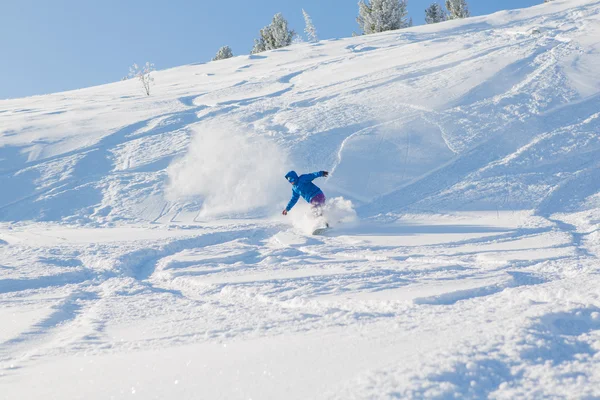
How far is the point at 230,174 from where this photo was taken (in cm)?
962

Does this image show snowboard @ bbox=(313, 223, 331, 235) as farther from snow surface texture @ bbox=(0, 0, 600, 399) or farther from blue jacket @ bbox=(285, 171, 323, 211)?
blue jacket @ bbox=(285, 171, 323, 211)

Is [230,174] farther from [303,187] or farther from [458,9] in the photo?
[458,9]

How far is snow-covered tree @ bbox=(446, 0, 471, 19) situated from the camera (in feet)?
162

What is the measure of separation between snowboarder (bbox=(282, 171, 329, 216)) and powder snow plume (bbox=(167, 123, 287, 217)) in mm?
1172

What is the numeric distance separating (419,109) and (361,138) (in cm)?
247

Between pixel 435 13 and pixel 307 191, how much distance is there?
169 feet

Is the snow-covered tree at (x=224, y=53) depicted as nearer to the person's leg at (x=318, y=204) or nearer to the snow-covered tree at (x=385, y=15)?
the snow-covered tree at (x=385, y=15)

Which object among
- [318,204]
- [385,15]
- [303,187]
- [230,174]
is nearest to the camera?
[318,204]

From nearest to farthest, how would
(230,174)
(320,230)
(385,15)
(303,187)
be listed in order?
1. (320,230)
2. (303,187)
3. (230,174)
4. (385,15)

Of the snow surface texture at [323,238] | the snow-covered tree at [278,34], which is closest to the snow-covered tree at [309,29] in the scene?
the snow-covered tree at [278,34]

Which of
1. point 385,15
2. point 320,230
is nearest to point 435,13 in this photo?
point 385,15

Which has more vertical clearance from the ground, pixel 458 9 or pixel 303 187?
pixel 458 9

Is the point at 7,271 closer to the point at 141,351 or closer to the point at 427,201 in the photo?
the point at 141,351

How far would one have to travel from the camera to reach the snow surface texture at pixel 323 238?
90.6 inches
